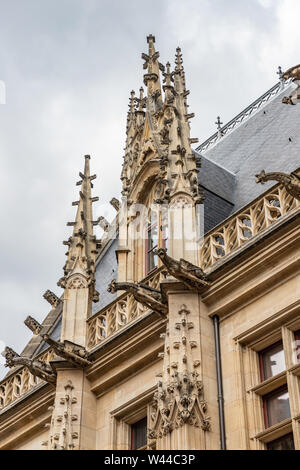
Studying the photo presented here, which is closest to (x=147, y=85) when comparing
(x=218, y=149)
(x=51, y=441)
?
(x=218, y=149)

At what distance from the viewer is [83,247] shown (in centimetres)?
1684

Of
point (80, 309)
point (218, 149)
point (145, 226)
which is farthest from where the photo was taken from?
point (218, 149)

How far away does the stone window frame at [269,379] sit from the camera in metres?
12.2

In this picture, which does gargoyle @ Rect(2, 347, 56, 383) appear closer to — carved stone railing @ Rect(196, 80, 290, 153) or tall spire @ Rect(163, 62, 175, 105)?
tall spire @ Rect(163, 62, 175, 105)


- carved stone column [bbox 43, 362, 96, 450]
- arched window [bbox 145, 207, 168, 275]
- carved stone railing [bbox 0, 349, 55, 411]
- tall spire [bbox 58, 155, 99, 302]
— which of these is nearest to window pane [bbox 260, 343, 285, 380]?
carved stone column [bbox 43, 362, 96, 450]

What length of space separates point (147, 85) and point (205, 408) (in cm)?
827

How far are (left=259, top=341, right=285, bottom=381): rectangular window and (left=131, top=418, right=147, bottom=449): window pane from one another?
227 centimetres

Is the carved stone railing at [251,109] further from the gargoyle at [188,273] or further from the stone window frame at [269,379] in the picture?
the stone window frame at [269,379]

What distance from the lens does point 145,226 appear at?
17469 millimetres

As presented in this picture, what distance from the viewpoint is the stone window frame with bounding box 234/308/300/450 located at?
12195 mm

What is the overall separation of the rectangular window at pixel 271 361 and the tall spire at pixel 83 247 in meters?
4.01

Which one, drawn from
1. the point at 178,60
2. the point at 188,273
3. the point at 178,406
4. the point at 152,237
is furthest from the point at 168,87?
the point at 178,406
